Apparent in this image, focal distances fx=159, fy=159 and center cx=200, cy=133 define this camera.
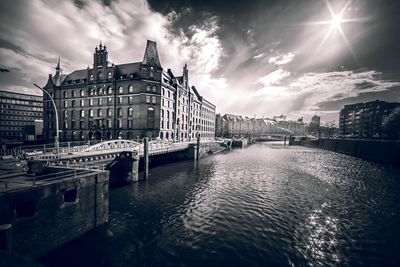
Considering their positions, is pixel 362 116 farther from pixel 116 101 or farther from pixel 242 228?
pixel 116 101

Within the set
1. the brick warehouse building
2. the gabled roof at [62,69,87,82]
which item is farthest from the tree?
the gabled roof at [62,69,87,82]

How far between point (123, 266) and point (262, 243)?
779 centimetres

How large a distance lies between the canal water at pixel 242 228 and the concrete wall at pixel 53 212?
0.72 m

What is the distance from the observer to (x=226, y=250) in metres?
9.09

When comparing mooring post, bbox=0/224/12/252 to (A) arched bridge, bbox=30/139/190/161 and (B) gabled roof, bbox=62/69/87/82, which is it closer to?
(A) arched bridge, bbox=30/139/190/161

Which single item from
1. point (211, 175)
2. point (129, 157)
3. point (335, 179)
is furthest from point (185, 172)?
point (335, 179)

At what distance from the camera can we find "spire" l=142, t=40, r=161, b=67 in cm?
4022

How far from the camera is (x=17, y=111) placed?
78.9 m

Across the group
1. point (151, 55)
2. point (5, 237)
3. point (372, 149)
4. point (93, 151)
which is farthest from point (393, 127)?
point (5, 237)

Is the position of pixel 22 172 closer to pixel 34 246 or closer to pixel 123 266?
pixel 34 246

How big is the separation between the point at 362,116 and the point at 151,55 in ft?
407

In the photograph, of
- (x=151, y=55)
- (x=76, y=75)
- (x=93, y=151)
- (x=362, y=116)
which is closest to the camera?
(x=93, y=151)

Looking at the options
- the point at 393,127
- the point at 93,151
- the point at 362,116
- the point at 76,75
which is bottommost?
the point at 93,151

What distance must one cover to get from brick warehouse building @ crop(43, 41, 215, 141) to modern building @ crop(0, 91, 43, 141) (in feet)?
160
